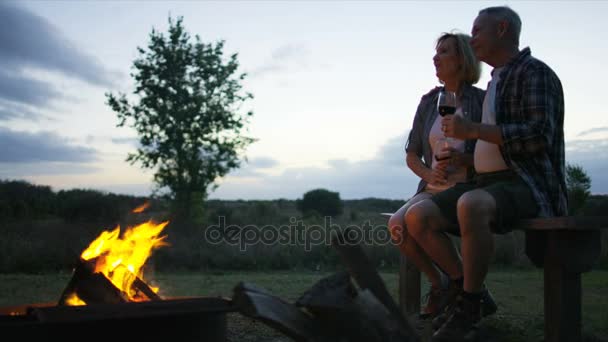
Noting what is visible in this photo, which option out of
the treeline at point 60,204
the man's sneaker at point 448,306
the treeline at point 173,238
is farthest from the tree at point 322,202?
the man's sneaker at point 448,306

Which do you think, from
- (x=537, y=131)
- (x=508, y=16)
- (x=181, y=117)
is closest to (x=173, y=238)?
(x=181, y=117)

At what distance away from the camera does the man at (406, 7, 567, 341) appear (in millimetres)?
2449

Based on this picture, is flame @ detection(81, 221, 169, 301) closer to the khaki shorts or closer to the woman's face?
the khaki shorts

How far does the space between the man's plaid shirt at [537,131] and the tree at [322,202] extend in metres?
15.6

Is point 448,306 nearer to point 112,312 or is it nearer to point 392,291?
point 112,312

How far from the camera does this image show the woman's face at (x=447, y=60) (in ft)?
10.4

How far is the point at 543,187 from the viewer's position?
2.52 m

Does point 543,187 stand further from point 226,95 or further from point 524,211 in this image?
point 226,95

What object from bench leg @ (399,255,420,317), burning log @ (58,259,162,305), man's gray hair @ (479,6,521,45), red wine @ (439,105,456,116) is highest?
man's gray hair @ (479,6,521,45)

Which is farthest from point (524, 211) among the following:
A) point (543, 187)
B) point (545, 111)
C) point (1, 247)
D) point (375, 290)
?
point (1, 247)

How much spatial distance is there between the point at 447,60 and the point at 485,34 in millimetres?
437

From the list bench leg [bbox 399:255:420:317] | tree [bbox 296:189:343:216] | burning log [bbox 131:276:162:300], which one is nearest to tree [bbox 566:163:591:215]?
bench leg [bbox 399:255:420:317]

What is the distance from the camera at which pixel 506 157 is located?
257 cm

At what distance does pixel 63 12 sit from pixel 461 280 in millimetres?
6428
